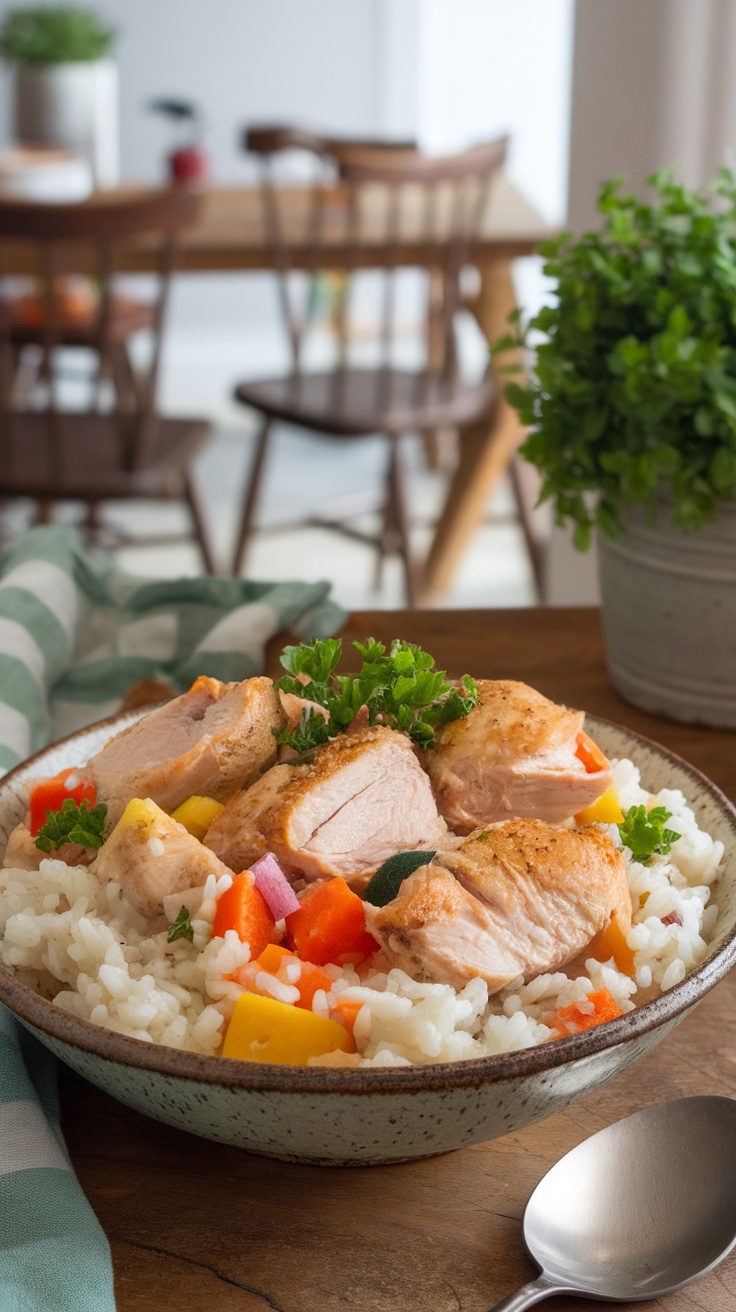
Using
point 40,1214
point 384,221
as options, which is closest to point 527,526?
point 384,221

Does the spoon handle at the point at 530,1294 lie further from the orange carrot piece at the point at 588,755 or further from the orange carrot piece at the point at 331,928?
the orange carrot piece at the point at 588,755

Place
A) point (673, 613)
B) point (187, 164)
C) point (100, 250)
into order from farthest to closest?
point (187, 164) → point (100, 250) → point (673, 613)

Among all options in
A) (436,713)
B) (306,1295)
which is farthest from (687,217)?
(306,1295)

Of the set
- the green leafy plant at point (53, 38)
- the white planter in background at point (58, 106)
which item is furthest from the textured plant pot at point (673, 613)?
the green leafy plant at point (53, 38)

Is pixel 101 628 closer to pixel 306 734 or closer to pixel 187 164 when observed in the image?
pixel 306 734

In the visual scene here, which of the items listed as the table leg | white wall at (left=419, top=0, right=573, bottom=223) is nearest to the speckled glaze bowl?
the table leg

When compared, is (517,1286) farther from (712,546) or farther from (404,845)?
(712,546)
